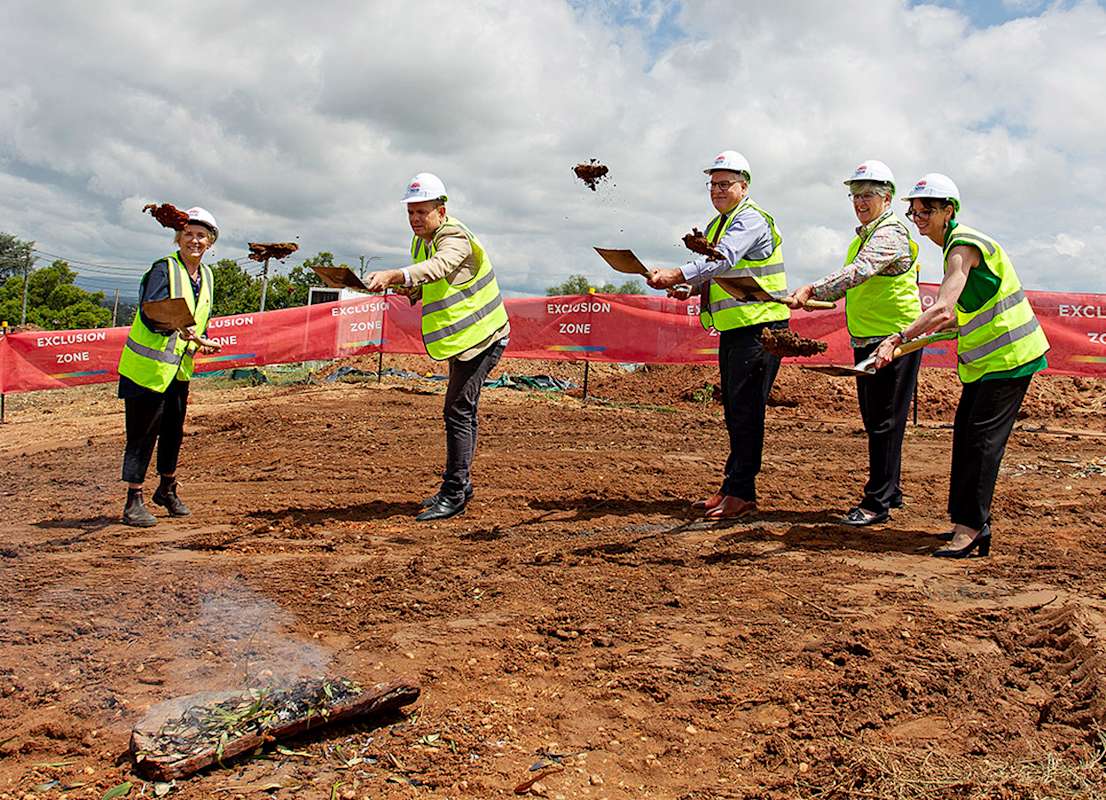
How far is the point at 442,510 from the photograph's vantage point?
5703 millimetres

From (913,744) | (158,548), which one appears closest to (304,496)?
(158,548)

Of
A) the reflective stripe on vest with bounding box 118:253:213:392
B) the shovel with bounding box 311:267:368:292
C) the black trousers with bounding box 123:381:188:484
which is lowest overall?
the black trousers with bounding box 123:381:188:484

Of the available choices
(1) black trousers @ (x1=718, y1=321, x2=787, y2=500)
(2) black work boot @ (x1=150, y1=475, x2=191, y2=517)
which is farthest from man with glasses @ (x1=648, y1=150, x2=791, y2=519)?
(2) black work boot @ (x1=150, y1=475, x2=191, y2=517)

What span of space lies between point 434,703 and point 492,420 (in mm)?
7238

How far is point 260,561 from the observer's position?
4707 millimetres

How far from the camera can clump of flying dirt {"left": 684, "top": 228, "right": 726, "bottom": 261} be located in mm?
5258

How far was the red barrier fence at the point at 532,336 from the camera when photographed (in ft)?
39.0

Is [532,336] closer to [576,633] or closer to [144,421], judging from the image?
[144,421]

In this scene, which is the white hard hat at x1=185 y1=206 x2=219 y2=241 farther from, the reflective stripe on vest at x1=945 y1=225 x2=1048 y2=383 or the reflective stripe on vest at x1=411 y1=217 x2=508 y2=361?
the reflective stripe on vest at x1=945 y1=225 x2=1048 y2=383

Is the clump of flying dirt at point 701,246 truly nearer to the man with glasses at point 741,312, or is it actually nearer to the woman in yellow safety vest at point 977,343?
the man with glasses at point 741,312

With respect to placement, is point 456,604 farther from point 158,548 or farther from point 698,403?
point 698,403

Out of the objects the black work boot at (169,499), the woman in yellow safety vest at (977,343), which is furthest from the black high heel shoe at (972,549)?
the black work boot at (169,499)

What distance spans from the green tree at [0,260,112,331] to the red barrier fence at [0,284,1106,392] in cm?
3429

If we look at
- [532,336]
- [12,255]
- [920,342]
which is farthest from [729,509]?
[12,255]
